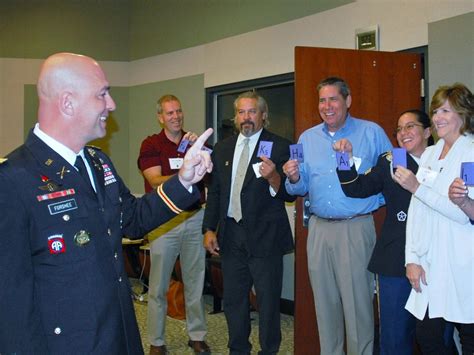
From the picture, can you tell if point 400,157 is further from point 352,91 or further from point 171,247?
point 171,247

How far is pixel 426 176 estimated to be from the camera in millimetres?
2912

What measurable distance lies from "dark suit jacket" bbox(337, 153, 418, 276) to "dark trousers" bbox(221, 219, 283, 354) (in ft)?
2.36

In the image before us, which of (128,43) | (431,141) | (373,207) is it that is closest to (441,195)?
(373,207)

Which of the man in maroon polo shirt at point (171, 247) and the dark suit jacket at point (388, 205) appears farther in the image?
the man in maroon polo shirt at point (171, 247)

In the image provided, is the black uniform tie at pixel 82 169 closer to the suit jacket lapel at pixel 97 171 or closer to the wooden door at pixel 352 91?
the suit jacket lapel at pixel 97 171

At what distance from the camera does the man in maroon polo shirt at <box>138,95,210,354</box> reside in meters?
4.30

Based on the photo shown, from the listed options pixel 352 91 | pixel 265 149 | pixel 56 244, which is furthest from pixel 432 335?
pixel 56 244

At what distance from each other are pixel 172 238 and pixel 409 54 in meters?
2.21

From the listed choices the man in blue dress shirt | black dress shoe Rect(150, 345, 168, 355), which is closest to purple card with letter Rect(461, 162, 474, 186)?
the man in blue dress shirt

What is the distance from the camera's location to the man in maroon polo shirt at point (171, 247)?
430 centimetres

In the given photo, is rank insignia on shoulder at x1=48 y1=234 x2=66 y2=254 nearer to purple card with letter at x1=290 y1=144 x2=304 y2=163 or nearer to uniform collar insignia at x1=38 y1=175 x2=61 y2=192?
uniform collar insignia at x1=38 y1=175 x2=61 y2=192

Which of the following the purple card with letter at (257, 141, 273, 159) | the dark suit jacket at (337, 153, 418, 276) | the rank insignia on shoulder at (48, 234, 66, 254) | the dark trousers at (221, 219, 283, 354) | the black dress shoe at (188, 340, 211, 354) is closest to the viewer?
the rank insignia on shoulder at (48, 234, 66, 254)

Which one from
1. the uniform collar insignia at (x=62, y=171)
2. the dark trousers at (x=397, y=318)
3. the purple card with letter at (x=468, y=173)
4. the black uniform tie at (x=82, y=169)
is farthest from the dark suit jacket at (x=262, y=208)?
the uniform collar insignia at (x=62, y=171)

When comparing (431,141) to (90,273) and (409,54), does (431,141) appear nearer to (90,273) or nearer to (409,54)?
(409,54)
